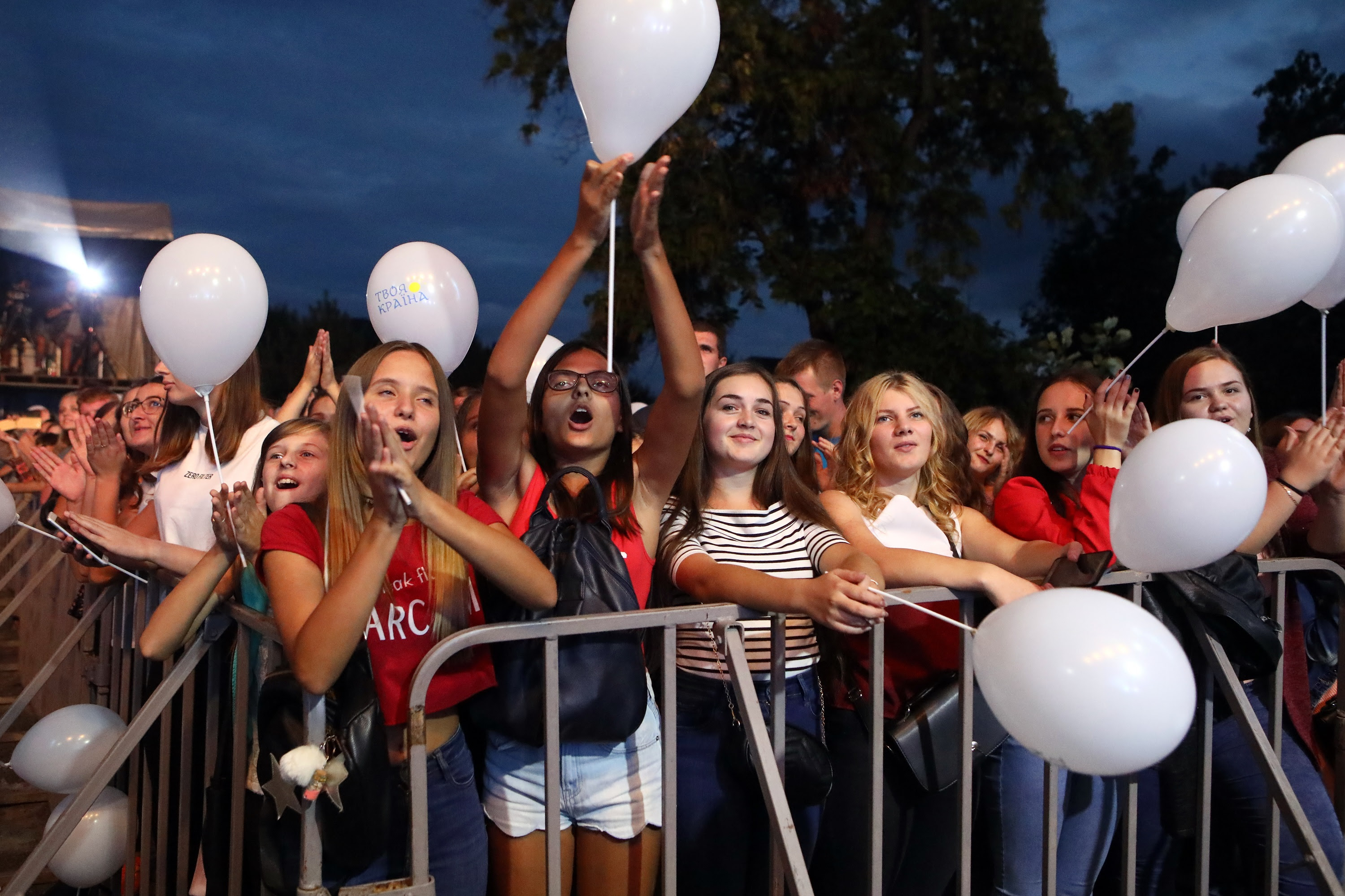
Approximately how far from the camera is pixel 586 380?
263 centimetres

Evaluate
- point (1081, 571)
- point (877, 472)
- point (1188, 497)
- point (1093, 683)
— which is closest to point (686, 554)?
point (877, 472)

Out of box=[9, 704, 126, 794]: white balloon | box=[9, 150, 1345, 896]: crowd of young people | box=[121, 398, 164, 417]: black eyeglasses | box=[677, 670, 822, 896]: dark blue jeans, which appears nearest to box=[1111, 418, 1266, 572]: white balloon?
box=[9, 150, 1345, 896]: crowd of young people

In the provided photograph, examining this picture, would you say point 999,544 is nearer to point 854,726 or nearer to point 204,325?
point 854,726

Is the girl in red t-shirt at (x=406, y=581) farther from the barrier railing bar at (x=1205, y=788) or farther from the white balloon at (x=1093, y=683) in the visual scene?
the barrier railing bar at (x=1205, y=788)

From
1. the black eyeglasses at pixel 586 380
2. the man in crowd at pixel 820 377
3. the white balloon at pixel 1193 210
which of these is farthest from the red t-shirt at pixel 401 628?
the white balloon at pixel 1193 210

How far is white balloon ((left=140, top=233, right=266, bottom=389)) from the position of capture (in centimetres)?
301

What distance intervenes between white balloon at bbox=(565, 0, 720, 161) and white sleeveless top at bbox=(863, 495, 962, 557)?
131 cm

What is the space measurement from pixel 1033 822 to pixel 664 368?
160 centimetres

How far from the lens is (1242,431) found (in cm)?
326

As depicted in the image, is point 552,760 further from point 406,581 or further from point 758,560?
point 758,560

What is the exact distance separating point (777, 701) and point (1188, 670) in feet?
2.99

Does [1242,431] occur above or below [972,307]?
below

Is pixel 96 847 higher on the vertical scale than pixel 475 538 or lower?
lower

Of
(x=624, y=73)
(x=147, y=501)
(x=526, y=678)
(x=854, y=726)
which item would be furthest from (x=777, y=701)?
(x=147, y=501)
